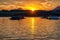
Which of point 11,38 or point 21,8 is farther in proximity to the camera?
point 21,8

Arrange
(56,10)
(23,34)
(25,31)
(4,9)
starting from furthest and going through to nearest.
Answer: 1. (4,9)
2. (56,10)
3. (25,31)
4. (23,34)

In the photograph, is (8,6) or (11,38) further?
(8,6)

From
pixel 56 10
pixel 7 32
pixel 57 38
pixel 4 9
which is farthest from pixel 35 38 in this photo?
pixel 4 9

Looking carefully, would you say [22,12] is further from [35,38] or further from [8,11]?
[35,38]

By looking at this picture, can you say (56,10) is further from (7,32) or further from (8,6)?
(7,32)

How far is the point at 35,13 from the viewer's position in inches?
830

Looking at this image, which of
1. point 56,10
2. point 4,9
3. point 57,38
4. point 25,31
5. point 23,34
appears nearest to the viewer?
point 57,38

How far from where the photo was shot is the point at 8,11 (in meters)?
21.5

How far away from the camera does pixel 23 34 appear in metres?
10.4

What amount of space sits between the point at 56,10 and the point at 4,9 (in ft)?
11.0

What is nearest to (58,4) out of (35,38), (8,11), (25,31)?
(8,11)

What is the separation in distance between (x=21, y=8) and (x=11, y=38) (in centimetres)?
1292

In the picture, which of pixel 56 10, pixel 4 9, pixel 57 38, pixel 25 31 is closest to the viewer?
pixel 57 38

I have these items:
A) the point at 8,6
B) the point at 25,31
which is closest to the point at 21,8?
the point at 8,6
